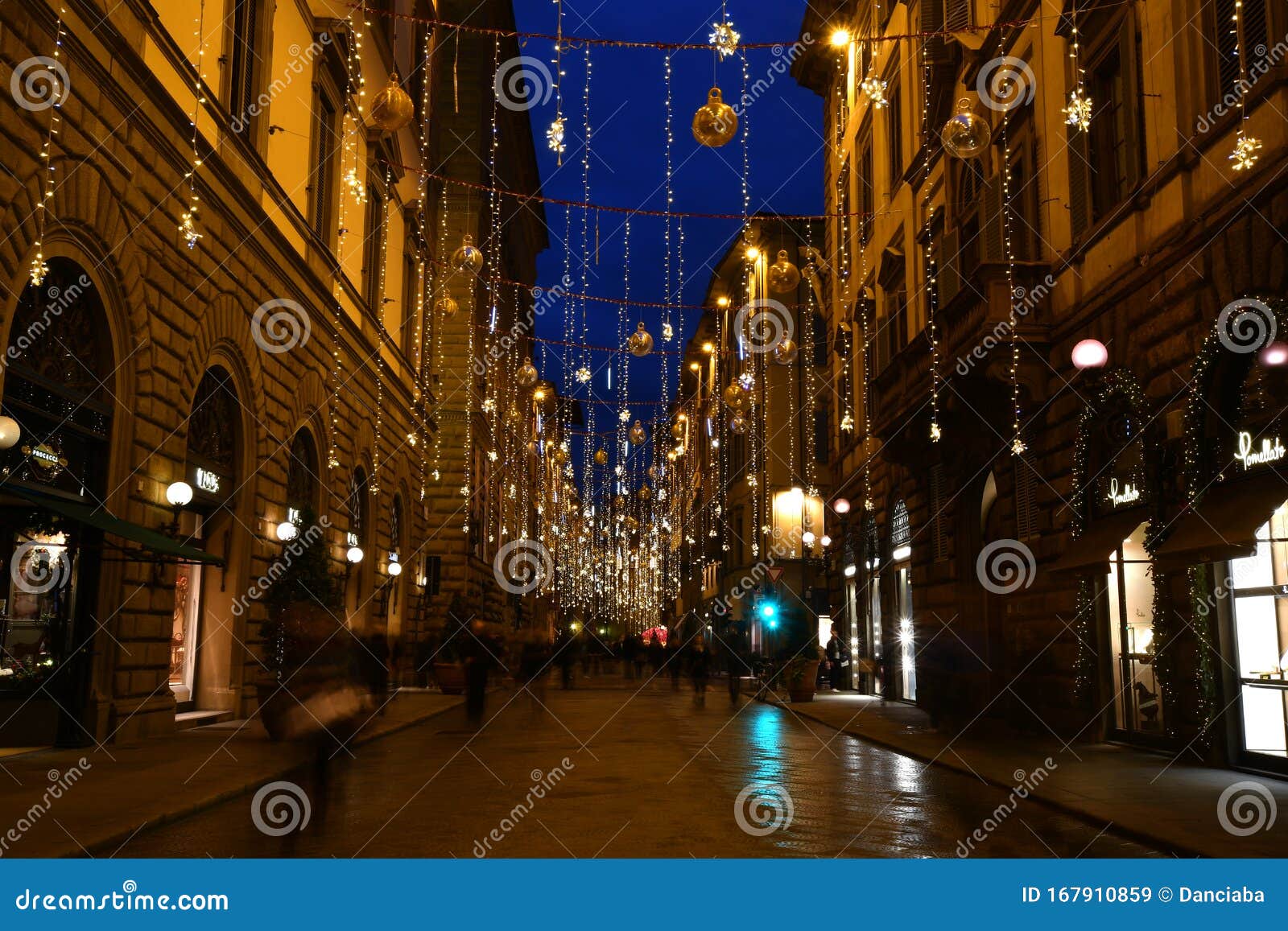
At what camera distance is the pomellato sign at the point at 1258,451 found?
42.6ft

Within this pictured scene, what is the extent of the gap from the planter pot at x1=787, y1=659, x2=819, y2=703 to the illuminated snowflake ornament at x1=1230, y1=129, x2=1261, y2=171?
19195 millimetres

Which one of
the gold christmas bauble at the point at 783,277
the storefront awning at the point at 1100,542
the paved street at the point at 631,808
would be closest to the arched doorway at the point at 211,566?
the paved street at the point at 631,808

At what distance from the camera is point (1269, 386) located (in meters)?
13.0

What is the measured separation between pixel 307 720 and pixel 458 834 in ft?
5.15

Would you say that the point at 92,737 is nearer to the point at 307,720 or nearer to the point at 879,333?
the point at 307,720
